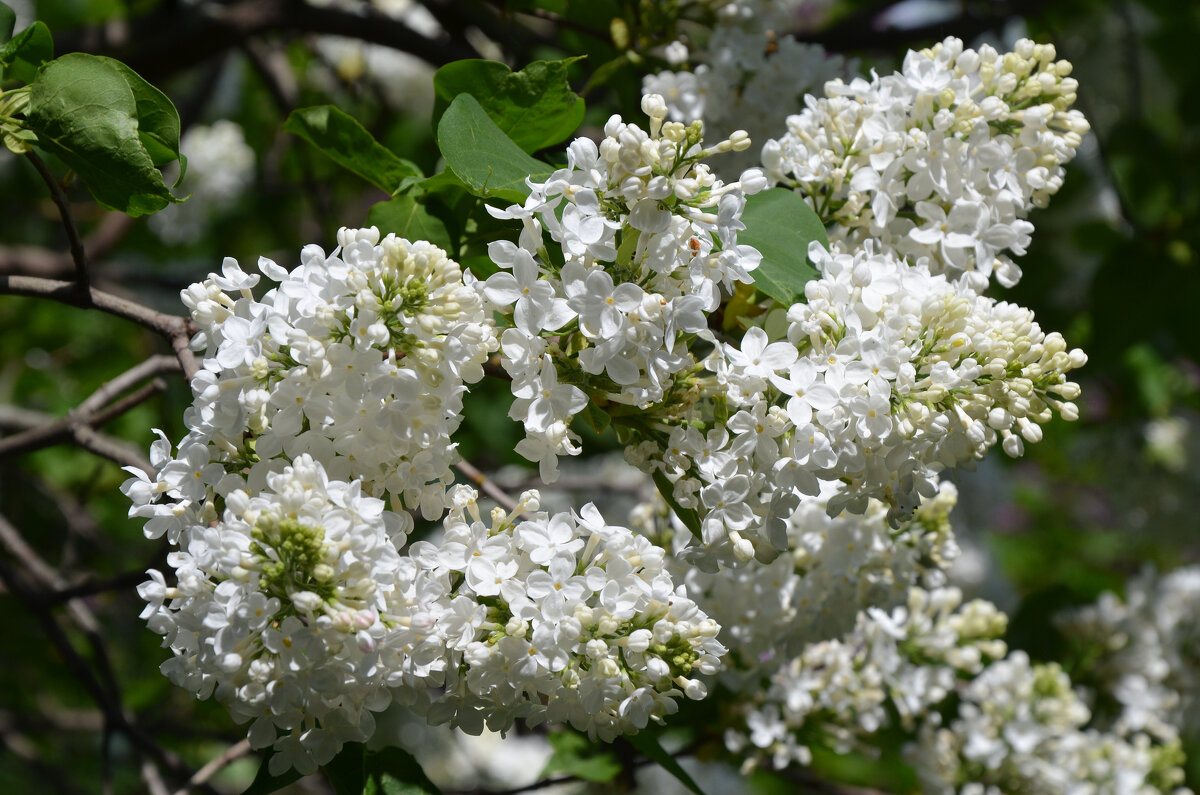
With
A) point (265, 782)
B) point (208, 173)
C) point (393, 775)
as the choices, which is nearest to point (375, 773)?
point (393, 775)

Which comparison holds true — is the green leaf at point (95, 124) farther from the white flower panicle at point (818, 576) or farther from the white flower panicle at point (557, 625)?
the white flower panicle at point (818, 576)

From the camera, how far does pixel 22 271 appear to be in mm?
3232

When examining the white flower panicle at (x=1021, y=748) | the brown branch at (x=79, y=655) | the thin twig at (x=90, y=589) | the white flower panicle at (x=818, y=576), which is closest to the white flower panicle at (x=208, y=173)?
the brown branch at (x=79, y=655)

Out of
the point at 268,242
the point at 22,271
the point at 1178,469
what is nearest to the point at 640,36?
the point at 22,271

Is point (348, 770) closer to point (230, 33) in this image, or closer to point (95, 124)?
point (95, 124)

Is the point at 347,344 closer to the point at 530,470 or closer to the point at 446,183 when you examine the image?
the point at 446,183

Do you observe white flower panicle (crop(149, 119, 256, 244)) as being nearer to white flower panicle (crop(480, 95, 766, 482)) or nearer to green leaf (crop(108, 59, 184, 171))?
green leaf (crop(108, 59, 184, 171))

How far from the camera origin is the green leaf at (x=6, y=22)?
1431 millimetres

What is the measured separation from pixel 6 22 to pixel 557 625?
1.23 m

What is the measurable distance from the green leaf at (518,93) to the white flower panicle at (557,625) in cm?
67

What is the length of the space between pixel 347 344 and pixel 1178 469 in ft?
19.4

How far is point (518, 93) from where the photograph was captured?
5.10 feet

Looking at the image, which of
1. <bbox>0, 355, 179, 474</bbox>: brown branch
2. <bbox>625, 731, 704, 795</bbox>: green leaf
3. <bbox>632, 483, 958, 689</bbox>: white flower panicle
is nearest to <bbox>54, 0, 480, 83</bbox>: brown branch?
<bbox>0, 355, 179, 474</bbox>: brown branch

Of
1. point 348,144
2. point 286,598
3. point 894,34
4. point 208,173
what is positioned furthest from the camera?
point 208,173
